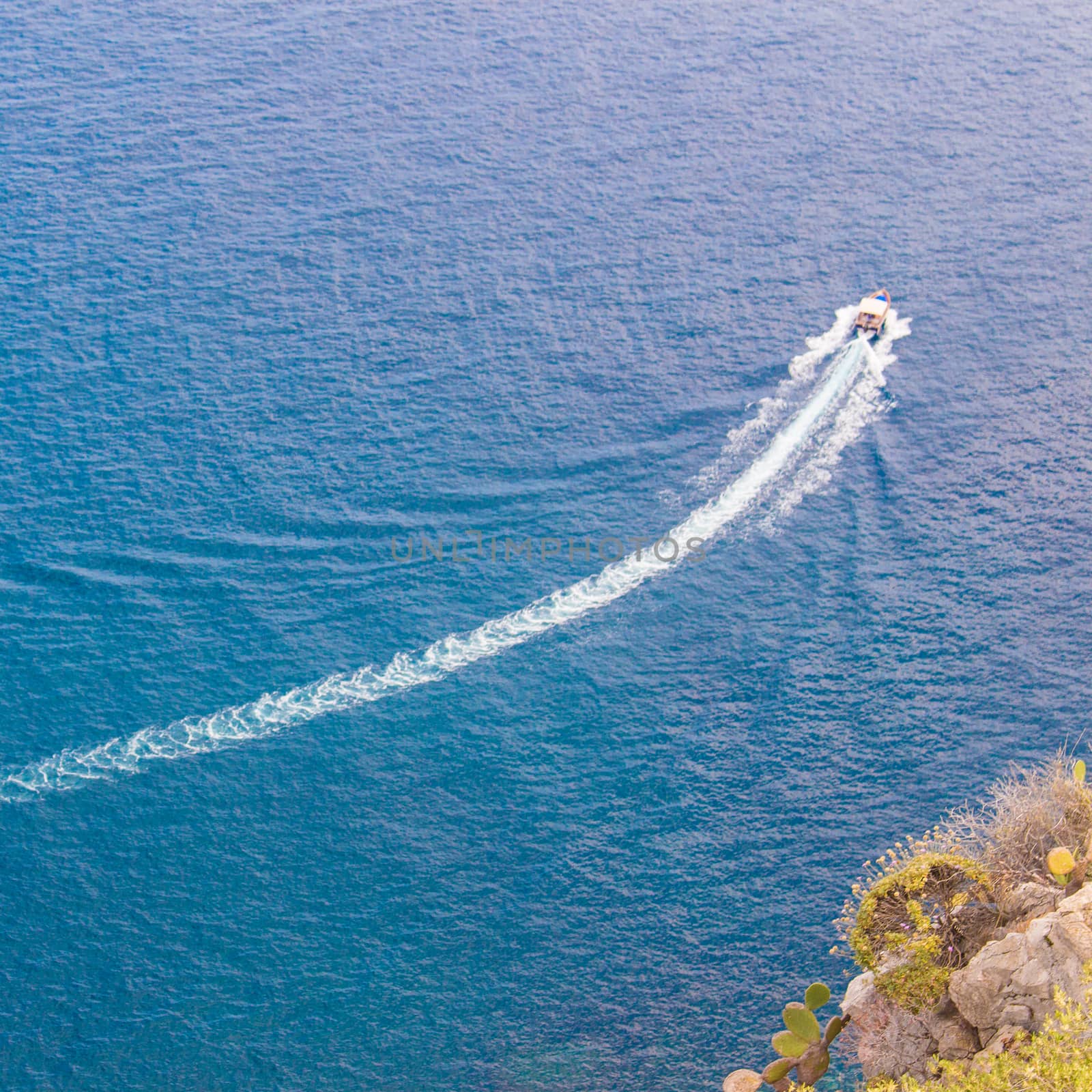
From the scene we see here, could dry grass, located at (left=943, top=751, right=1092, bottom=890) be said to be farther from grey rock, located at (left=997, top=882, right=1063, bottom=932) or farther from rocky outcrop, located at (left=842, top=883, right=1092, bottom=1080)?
rocky outcrop, located at (left=842, top=883, right=1092, bottom=1080)

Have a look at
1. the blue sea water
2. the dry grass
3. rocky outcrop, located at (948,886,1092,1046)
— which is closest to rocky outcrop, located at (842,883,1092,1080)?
rocky outcrop, located at (948,886,1092,1046)

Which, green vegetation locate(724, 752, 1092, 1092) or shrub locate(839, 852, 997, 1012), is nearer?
green vegetation locate(724, 752, 1092, 1092)

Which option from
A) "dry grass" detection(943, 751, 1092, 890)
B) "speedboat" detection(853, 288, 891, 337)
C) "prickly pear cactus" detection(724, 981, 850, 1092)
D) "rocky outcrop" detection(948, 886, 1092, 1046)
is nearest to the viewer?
"rocky outcrop" detection(948, 886, 1092, 1046)

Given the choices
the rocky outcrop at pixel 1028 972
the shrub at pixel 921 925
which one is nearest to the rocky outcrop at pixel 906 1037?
the shrub at pixel 921 925

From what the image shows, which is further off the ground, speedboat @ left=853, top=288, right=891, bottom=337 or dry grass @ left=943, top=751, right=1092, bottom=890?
speedboat @ left=853, top=288, right=891, bottom=337

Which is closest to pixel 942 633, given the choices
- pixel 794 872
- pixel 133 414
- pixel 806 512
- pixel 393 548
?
pixel 806 512

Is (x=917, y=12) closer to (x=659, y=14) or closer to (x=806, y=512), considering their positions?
(x=659, y=14)
